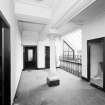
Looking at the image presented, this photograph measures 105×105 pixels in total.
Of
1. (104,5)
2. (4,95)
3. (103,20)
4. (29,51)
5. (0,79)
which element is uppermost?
(104,5)

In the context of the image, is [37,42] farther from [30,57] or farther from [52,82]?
[52,82]

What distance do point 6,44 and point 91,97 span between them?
2.83 meters

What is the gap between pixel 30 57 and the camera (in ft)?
24.2

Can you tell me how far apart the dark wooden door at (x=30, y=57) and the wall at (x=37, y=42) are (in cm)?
40

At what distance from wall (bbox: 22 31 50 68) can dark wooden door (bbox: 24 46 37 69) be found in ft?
1.30

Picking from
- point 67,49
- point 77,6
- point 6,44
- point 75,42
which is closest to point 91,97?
point 77,6

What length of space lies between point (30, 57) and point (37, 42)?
4.63ft

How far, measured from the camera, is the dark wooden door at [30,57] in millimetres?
7246

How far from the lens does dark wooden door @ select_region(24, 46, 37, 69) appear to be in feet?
23.8

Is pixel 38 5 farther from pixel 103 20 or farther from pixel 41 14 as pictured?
pixel 103 20

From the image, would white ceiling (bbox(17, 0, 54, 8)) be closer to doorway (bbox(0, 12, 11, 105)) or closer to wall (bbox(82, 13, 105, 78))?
doorway (bbox(0, 12, 11, 105))

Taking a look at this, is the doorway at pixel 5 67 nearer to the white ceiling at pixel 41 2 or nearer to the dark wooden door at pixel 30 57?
the white ceiling at pixel 41 2

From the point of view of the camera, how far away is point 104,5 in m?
2.78

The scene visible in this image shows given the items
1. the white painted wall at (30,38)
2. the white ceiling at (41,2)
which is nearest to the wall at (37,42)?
the white painted wall at (30,38)
